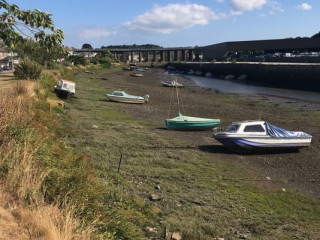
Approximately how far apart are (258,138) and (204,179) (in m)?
5.83

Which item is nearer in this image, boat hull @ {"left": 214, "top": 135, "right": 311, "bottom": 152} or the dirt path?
the dirt path

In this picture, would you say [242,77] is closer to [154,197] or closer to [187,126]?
[187,126]

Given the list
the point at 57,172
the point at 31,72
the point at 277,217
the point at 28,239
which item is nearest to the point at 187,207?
the point at 277,217

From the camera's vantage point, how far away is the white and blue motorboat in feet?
62.9

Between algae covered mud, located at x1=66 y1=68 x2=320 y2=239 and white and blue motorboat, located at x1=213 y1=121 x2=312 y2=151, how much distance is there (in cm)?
53

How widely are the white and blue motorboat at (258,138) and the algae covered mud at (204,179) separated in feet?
1.73

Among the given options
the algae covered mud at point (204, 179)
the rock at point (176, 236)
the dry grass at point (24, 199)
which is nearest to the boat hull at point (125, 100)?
the algae covered mud at point (204, 179)

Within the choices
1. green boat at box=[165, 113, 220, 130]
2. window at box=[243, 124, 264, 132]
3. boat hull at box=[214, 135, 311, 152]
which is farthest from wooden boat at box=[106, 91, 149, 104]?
window at box=[243, 124, 264, 132]

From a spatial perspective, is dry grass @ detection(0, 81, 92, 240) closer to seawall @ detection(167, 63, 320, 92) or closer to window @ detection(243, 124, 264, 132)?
window @ detection(243, 124, 264, 132)

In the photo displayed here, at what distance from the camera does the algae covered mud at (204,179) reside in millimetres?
10555

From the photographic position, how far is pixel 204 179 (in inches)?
579

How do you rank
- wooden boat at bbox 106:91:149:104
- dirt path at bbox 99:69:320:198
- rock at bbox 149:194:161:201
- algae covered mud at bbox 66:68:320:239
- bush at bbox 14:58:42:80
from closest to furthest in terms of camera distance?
1. algae covered mud at bbox 66:68:320:239
2. rock at bbox 149:194:161:201
3. dirt path at bbox 99:69:320:198
4. bush at bbox 14:58:42:80
5. wooden boat at bbox 106:91:149:104

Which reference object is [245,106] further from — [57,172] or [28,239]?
[28,239]

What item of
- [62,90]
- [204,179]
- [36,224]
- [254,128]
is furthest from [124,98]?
[36,224]
